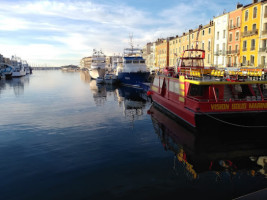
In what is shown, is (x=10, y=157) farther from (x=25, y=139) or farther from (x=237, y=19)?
(x=237, y=19)

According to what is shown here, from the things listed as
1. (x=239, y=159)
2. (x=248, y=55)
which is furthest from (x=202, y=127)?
(x=248, y=55)

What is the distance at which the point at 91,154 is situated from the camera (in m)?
13.3

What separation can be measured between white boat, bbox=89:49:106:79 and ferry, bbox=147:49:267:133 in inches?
2378

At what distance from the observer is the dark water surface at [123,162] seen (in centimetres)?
941

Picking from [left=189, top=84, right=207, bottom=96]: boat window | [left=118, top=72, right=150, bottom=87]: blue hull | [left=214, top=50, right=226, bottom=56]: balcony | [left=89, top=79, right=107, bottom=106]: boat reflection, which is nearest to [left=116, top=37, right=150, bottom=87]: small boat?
[left=118, top=72, right=150, bottom=87]: blue hull

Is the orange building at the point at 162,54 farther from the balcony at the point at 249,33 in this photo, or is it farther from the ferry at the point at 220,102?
the ferry at the point at 220,102

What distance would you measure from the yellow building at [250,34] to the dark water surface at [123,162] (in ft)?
98.9

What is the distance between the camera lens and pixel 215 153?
13.5m

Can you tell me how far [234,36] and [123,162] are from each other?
4322cm

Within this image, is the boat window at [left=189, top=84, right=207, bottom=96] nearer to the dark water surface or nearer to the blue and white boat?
the dark water surface

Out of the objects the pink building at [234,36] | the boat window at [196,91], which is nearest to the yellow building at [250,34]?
the pink building at [234,36]

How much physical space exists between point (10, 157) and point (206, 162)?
39.4 ft

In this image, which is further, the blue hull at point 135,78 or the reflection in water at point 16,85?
the blue hull at point 135,78

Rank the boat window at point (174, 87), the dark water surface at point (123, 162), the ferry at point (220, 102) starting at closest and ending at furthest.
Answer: the dark water surface at point (123, 162), the ferry at point (220, 102), the boat window at point (174, 87)
